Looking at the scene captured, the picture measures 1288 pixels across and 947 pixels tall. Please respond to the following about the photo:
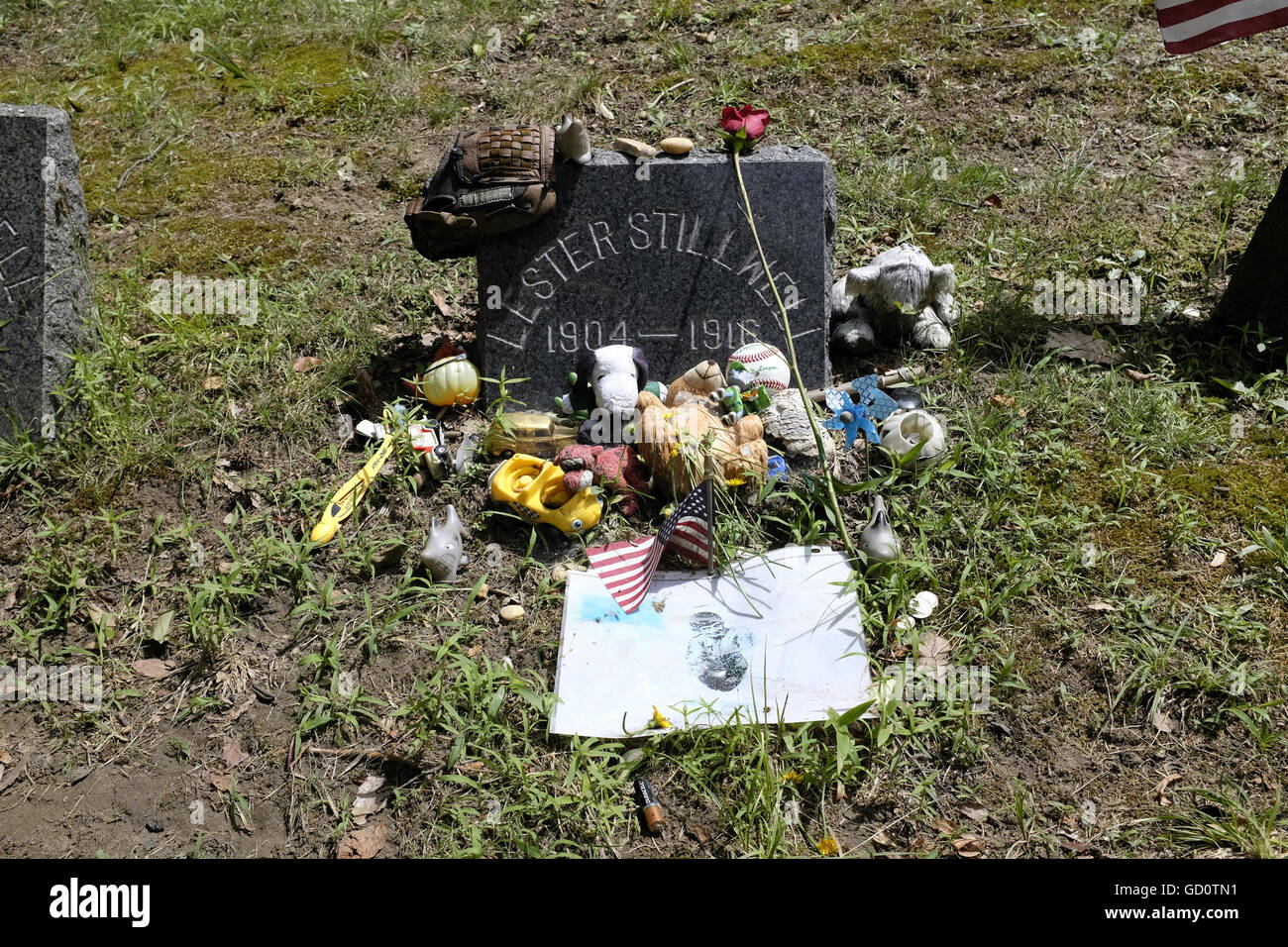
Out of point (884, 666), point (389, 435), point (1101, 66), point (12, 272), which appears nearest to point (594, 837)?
point (884, 666)

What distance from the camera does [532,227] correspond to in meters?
3.66

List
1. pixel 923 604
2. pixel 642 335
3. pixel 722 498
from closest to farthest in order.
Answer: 1. pixel 923 604
2. pixel 722 498
3. pixel 642 335

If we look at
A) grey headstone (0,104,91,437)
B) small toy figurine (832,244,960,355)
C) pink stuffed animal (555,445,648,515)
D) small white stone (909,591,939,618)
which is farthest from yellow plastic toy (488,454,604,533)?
grey headstone (0,104,91,437)

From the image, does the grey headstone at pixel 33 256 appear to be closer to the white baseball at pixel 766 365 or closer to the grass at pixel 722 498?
the grass at pixel 722 498

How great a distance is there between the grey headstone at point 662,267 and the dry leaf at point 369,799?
160 centimetres

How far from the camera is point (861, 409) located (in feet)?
11.3

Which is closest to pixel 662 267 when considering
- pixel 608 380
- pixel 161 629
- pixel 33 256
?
pixel 608 380

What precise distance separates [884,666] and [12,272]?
3430mm

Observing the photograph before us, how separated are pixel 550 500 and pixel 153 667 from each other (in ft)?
4.39

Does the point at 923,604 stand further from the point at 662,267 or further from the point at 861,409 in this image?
the point at 662,267

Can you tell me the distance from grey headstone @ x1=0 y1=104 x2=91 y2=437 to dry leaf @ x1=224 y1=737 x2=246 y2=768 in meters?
1.62

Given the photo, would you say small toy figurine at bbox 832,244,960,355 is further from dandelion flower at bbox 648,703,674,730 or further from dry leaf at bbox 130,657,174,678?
dry leaf at bbox 130,657,174,678

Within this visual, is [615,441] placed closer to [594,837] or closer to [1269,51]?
[594,837]

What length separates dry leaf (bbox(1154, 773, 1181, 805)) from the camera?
2.61 m
